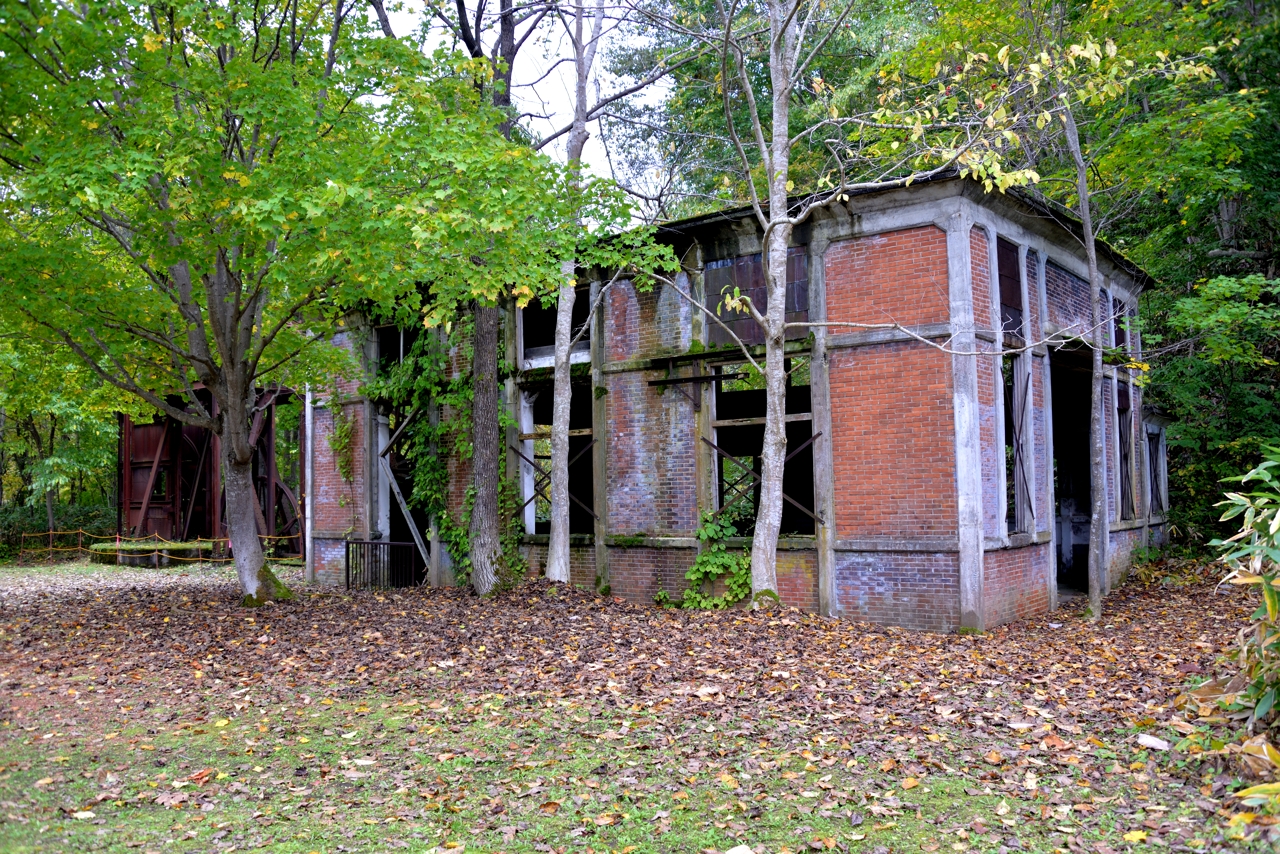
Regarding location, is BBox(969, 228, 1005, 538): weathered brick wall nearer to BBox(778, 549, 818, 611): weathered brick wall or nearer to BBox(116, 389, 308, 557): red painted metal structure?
BBox(778, 549, 818, 611): weathered brick wall

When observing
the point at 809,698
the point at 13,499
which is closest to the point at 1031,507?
the point at 809,698

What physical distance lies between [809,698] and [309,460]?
45.9 feet

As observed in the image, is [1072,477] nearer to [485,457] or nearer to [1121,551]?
[1121,551]

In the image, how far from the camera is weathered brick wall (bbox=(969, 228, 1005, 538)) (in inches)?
448

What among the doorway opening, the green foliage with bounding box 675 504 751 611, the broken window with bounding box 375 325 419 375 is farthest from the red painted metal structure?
the doorway opening

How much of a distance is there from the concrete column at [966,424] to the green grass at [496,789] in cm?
493

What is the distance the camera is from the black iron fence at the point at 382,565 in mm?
17016

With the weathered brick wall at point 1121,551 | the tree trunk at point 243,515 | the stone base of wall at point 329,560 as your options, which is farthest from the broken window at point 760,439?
the stone base of wall at point 329,560

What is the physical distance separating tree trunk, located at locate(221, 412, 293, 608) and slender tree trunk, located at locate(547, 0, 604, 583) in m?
4.00

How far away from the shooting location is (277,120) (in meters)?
9.50

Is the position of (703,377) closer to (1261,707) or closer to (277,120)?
(277,120)

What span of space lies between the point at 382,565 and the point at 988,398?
11.3 m

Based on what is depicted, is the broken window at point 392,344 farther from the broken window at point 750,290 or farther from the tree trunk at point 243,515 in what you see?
the broken window at point 750,290

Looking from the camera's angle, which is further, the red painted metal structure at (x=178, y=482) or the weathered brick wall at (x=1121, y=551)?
the red painted metal structure at (x=178, y=482)
